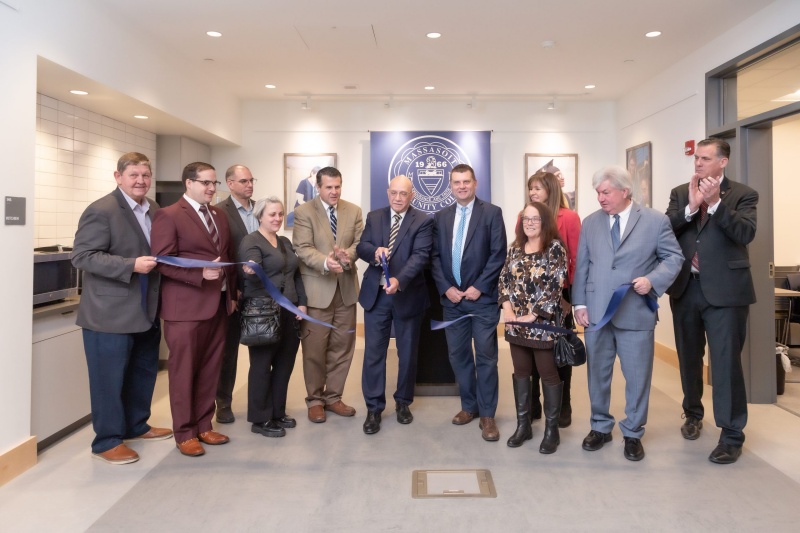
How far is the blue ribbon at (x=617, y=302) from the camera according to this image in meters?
3.37

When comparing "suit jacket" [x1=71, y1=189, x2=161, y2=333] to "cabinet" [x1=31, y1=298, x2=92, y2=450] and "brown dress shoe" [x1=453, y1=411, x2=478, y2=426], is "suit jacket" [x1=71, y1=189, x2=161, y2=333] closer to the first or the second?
"cabinet" [x1=31, y1=298, x2=92, y2=450]

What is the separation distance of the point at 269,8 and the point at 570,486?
4146mm

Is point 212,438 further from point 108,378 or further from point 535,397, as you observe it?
point 535,397

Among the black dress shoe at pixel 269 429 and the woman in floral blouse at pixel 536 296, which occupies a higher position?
the woman in floral blouse at pixel 536 296

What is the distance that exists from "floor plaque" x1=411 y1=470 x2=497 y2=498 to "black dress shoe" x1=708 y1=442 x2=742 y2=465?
1381mm

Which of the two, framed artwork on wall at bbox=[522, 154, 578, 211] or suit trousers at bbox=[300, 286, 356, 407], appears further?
framed artwork on wall at bbox=[522, 154, 578, 211]

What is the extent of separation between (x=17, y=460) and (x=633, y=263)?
3.78 metres

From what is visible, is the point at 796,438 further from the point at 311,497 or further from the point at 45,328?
the point at 45,328

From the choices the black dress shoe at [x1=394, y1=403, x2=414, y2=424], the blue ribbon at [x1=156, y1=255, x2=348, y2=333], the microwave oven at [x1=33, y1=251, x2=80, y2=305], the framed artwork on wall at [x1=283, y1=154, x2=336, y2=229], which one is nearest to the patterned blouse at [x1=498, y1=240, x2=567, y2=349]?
the black dress shoe at [x1=394, y1=403, x2=414, y2=424]

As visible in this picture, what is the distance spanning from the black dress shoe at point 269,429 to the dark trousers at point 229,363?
46 cm

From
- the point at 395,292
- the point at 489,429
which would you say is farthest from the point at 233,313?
the point at 489,429

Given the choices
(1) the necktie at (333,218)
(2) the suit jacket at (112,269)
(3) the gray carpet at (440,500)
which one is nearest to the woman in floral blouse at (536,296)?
(3) the gray carpet at (440,500)

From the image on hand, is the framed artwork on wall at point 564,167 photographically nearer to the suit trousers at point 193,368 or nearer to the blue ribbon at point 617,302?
the blue ribbon at point 617,302

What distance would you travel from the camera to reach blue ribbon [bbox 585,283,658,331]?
3.37 meters
